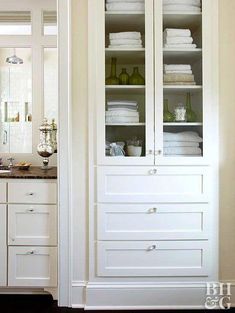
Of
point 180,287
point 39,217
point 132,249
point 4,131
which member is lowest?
point 180,287

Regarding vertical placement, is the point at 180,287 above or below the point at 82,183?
below

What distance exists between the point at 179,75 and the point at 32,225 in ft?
5.07

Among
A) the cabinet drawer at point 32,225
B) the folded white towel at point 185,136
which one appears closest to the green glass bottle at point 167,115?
the folded white towel at point 185,136

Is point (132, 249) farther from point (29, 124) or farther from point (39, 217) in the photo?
point (29, 124)

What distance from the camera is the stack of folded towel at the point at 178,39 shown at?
2.39 metres

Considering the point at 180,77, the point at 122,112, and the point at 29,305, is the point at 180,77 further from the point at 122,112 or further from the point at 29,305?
the point at 29,305

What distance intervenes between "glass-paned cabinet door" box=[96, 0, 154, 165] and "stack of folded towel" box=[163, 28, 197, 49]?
0.41ft

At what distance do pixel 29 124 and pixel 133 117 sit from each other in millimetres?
1150

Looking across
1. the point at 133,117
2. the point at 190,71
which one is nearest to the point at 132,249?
the point at 133,117

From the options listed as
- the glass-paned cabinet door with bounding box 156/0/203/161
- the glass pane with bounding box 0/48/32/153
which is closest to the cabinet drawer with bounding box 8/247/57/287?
the glass pane with bounding box 0/48/32/153

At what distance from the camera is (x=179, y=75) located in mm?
2418

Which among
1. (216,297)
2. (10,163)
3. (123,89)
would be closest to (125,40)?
(123,89)

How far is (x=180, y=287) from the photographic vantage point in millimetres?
2406

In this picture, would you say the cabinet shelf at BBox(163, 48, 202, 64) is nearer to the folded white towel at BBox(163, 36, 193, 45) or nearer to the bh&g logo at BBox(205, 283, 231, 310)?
the folded white towel at BBox(163, 36, 193, 45)
